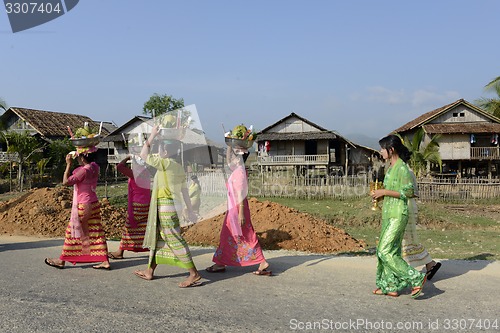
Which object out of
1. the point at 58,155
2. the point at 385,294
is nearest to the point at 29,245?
the point at 385,294

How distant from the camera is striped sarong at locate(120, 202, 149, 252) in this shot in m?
6.64

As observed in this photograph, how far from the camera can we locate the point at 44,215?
35.8ft

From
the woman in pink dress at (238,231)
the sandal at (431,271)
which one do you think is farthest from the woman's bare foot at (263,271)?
the sandal at (431,271)

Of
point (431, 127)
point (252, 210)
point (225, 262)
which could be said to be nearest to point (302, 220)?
point (252, 210)

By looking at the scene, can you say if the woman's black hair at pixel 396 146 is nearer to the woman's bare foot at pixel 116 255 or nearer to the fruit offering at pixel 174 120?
the fruit offering at pixel 174 120

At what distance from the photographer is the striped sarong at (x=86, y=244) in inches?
233

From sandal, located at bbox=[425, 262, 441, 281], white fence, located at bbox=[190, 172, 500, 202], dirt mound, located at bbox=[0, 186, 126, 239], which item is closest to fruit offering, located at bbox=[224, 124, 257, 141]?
sandal, located at bbox=[425, 262, 441, 281]

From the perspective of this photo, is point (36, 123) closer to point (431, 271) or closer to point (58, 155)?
point (58, 155)

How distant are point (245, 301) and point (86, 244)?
2.62 metres

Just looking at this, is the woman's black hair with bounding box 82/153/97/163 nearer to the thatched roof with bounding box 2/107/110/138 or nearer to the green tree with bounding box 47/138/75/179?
the green tree with bounding box 47/138/75/179

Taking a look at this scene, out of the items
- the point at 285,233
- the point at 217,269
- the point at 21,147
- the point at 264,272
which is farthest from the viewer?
the point at 21,147

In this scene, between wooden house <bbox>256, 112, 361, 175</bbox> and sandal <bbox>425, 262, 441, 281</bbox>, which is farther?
wooden house <bbox>256, 112, 361, 175</bbox>

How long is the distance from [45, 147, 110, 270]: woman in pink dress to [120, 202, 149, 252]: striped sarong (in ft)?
2.14

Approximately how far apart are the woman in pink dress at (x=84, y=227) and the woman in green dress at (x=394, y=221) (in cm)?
350
